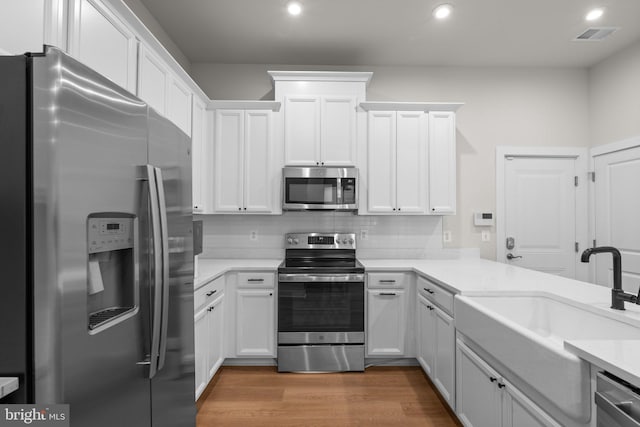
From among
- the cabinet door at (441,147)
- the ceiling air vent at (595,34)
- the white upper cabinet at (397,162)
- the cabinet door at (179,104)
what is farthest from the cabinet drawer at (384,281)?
the ceiling air vent at (595,34)

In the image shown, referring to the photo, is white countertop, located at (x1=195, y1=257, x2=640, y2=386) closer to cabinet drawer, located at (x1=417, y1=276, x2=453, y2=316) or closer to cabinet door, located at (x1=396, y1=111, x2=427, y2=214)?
cabinet drawer, located at (x1=417, y1=276, x2=453, y2=316)

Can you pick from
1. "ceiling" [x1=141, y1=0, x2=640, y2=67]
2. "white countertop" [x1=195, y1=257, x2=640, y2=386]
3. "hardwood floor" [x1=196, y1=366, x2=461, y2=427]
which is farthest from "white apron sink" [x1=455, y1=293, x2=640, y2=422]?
"ceiling" [x1=141, y1=0, x2=640, y2=67]

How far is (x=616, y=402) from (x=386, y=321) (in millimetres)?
2018

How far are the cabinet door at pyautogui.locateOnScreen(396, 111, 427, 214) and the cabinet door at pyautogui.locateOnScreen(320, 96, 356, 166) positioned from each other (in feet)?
1.48

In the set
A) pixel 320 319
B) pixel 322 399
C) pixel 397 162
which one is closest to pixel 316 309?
pixel 320 319

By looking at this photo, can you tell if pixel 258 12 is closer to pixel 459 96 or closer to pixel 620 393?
pixel 459 96

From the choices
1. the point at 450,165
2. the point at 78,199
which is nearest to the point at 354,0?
the point at 450,165

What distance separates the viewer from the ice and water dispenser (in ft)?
2.85

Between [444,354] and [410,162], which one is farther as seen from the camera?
[410,162]

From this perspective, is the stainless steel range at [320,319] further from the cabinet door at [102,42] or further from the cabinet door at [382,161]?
the cabinet door at [102,42]

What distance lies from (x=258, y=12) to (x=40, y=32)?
5.79 feet

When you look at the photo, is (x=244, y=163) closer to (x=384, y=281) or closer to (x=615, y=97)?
(x=384, y=281)

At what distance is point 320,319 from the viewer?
2.81m

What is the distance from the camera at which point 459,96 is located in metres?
3.54
